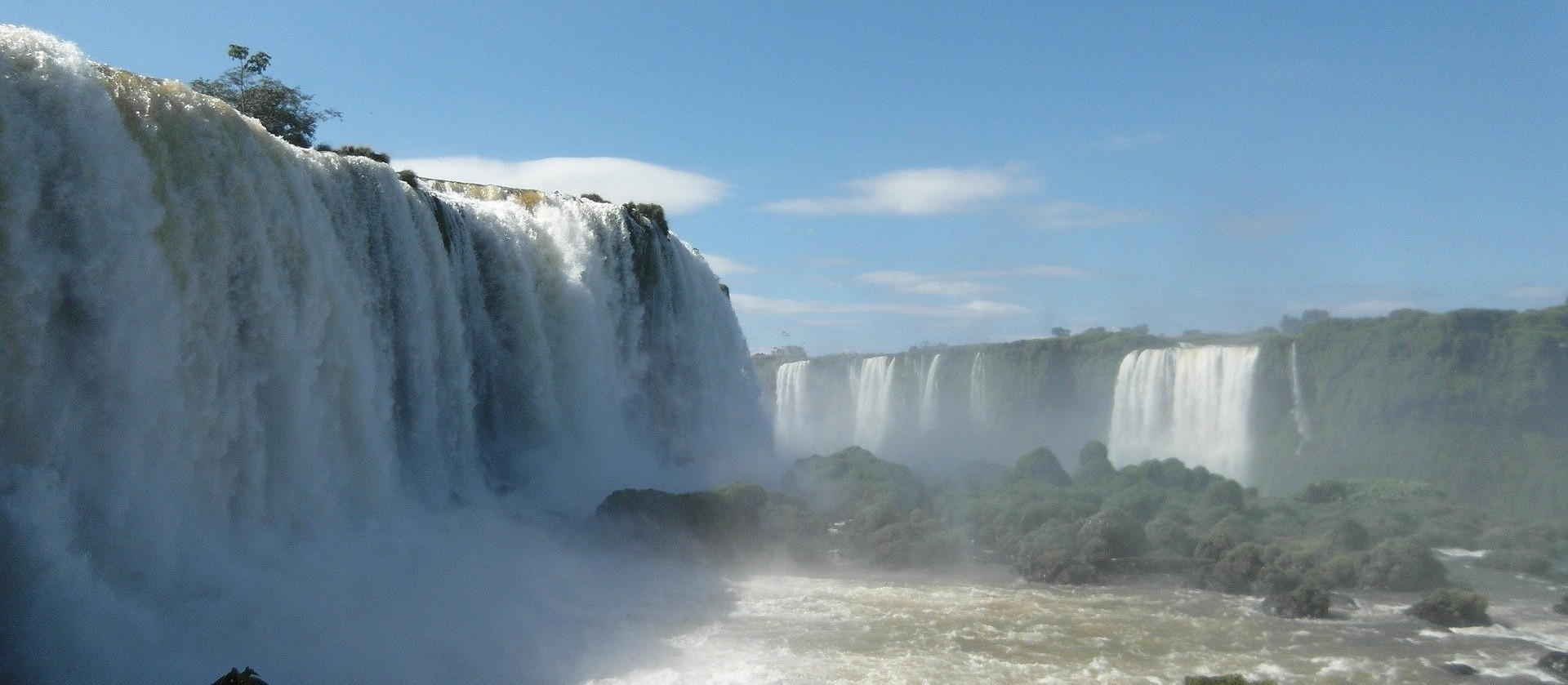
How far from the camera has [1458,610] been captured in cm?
1245

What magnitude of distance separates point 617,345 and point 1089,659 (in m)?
12.7

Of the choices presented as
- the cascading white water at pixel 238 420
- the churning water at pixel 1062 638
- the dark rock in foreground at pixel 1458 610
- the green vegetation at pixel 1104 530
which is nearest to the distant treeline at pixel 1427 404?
the green vegetation at pixel 1104 530

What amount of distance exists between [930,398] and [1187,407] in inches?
487

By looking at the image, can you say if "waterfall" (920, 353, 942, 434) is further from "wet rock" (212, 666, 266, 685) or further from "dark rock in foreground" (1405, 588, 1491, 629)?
"wet rock" (212, 666, 266, 685)

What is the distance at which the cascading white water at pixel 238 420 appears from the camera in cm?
803

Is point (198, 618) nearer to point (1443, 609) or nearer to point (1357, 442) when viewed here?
point (1443, 609)

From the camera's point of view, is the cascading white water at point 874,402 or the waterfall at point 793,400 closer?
the cascading white water at point 874,402

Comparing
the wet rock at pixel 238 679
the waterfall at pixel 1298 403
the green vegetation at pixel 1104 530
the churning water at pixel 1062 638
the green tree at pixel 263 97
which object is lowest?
the churning water at pixel 1062 638

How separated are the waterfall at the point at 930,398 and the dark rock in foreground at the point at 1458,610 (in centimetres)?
2887

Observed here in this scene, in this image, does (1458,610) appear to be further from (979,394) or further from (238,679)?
(979,394)

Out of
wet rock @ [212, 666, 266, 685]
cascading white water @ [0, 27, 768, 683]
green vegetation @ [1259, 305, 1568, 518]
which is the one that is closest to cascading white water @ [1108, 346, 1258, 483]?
green vegetation @ [1259, 305, 1568, 518]

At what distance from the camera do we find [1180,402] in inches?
1220

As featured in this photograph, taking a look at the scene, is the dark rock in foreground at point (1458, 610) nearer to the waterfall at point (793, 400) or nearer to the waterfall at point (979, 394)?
the waterfall at point (979, 394)

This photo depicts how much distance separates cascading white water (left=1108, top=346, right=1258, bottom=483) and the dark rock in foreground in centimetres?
1718
